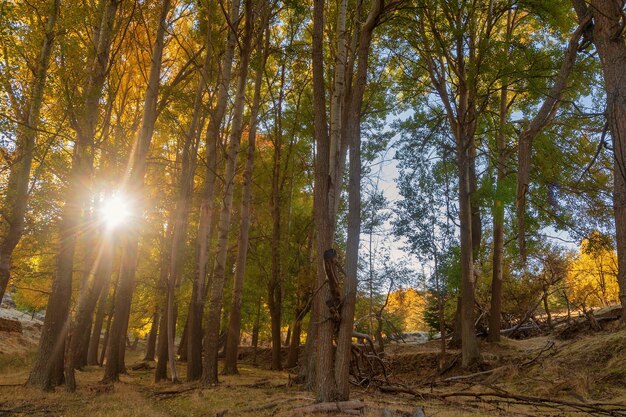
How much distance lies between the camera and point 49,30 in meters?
10.6

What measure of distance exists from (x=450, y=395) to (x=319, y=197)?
161 inches

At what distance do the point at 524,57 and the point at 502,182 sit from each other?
3870mm

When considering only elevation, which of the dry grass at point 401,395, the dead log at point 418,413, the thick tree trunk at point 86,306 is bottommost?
the dry grass at point 401,395

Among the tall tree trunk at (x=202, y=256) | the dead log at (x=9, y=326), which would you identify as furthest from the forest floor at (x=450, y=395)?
the dead log at (x=9, y=326)

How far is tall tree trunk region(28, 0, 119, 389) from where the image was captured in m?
9.39

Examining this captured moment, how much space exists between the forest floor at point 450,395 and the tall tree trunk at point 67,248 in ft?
1.82

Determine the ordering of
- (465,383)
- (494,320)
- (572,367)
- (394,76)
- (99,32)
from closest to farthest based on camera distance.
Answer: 1. (572,367)
2. (465,383)
3. (99,32)
4. (494,320)
5. (394,76)

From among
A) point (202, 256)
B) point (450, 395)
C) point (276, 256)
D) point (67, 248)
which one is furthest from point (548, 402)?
point (276, 256)

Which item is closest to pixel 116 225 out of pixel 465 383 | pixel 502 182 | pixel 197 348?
pixel 197 348

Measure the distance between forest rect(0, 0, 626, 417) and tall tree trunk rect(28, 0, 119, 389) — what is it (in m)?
0.05

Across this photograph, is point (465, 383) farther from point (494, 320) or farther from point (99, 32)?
point (99, 32)

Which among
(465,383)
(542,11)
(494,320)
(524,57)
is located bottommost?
(465,383)

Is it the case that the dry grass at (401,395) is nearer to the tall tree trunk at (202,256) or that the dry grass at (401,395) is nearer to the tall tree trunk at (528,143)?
the tall tree trunk at (202,256)

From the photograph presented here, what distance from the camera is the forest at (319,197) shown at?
676 centimetres
